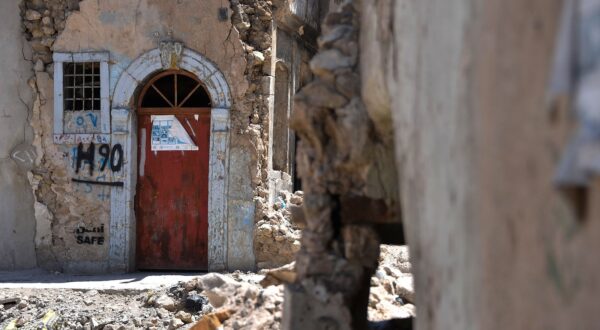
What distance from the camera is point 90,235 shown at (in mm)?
12859

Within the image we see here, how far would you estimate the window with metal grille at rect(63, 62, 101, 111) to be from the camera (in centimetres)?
1309

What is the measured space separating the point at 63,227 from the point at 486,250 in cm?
1099

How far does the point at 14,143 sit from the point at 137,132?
5.99 feet

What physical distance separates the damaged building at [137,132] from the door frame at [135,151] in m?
0.02

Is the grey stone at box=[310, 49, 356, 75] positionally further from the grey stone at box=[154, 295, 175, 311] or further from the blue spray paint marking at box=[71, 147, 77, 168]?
the blue spray paint marking at box=[71, 147, 77, 168]

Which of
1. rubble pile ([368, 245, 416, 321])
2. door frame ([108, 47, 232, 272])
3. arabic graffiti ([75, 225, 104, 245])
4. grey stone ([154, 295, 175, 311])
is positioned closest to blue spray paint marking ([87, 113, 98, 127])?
door frame ([108, 47, 232, 272])

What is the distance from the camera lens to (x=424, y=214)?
380 centimetres

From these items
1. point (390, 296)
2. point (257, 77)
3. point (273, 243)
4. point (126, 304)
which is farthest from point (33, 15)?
point (390, 296)

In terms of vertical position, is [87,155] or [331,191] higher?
[87,155]

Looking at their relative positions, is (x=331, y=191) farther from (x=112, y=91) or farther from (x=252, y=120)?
(x=112, y=91)

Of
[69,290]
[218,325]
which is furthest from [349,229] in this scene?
[69,290]

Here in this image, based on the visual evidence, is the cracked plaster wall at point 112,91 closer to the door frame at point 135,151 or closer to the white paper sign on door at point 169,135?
the door frame at point 135,151

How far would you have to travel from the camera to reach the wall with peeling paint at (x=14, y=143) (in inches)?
520

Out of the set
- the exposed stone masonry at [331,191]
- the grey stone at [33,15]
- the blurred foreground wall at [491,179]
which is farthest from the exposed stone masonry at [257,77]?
the blurred foreground wall at [491,179]
